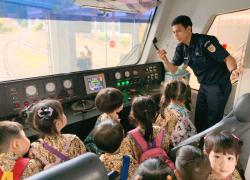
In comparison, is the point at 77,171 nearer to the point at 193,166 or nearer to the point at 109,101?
the point at 193,166

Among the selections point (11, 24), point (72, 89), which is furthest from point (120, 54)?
point (11, 24)

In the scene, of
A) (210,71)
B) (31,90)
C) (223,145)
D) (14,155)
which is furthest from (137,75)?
(14,155)

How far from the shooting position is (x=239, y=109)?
132 centimetres

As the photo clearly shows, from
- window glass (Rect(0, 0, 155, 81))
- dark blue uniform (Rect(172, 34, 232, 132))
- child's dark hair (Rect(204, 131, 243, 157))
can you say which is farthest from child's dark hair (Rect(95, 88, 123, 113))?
dark blue uniform (Rect(172, 34, 232, 132))

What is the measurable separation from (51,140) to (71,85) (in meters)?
0.85

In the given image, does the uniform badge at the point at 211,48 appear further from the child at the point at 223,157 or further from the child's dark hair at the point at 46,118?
the child's dark hair at the point at 46,118

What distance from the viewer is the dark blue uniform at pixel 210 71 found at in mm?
1962

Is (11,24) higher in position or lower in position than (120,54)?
higher

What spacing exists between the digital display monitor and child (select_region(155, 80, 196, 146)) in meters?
0.68

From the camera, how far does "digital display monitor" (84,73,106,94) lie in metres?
2.06

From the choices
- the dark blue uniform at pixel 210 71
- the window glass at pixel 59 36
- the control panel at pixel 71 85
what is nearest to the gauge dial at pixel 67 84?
the control panel at pixel 71 85

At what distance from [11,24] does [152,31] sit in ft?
4.97

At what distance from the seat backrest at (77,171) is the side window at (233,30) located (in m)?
2.21

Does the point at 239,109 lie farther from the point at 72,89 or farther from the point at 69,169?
the point at 72,89
